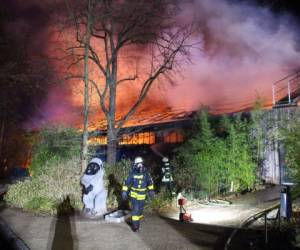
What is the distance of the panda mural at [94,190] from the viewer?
10.2 metres

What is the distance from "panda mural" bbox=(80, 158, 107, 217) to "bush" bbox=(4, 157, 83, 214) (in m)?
1.22

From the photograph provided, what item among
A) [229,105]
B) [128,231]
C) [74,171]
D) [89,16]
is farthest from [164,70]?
[128,231]

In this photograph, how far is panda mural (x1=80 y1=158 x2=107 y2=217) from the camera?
33.4 feet

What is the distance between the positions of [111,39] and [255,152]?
965 cm

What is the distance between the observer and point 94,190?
10312mm

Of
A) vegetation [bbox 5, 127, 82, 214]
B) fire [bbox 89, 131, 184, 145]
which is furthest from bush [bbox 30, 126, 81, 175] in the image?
fire [bbox 89, 131, 184, 145]

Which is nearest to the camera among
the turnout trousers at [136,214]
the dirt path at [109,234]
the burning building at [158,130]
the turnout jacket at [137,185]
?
the dirt path at [109,234]

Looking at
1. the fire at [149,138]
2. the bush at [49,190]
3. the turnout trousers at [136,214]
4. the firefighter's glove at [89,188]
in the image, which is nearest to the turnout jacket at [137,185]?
the turnout trousers at [136,214]

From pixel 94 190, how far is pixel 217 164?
6.48 metres

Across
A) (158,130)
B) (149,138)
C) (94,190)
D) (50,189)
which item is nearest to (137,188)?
(94,190)

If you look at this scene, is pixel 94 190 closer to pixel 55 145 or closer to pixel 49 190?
pixel 49 190

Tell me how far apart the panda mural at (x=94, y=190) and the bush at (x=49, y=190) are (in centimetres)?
122

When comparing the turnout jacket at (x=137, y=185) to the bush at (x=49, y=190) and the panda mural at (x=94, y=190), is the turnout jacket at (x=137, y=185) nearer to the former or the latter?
the panda mural at (x=94, y=190)

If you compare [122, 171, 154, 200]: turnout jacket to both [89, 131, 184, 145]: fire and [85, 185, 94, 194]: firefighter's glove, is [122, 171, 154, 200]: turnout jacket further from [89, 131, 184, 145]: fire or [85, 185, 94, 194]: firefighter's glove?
[89, 131, 184, 145]: fire
